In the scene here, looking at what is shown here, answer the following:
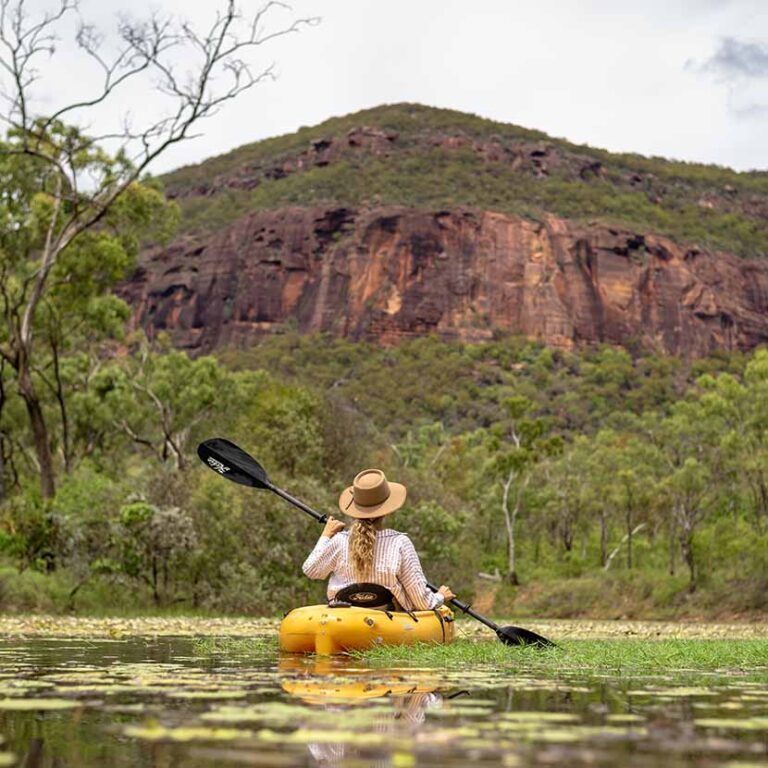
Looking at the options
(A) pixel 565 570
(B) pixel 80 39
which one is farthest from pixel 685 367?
(B) pixel 80 39

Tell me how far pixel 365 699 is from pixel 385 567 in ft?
14.5

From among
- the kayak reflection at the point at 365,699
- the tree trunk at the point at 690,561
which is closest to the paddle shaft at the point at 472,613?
the kayak reflection at the point at 365,699

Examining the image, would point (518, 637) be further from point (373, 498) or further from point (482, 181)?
point (482, 181)

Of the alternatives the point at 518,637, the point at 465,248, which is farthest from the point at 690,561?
the point at 465,248

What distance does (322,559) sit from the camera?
1067 centimetres

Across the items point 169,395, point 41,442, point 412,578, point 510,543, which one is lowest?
point 412,578

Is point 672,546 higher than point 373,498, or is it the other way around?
point 373,498

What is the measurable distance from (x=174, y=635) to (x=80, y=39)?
1443 cm

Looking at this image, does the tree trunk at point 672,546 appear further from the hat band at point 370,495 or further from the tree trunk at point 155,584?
the hat band at point 370,495

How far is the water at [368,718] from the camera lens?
423 centimetres

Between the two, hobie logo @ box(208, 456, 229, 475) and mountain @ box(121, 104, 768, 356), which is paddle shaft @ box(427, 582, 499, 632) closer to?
hobie logo @ box(208, 456, 229, 475)

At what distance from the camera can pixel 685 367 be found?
117188 mm

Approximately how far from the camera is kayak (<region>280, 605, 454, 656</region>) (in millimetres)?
9797

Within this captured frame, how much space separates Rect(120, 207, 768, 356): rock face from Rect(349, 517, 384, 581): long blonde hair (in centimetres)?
11212
